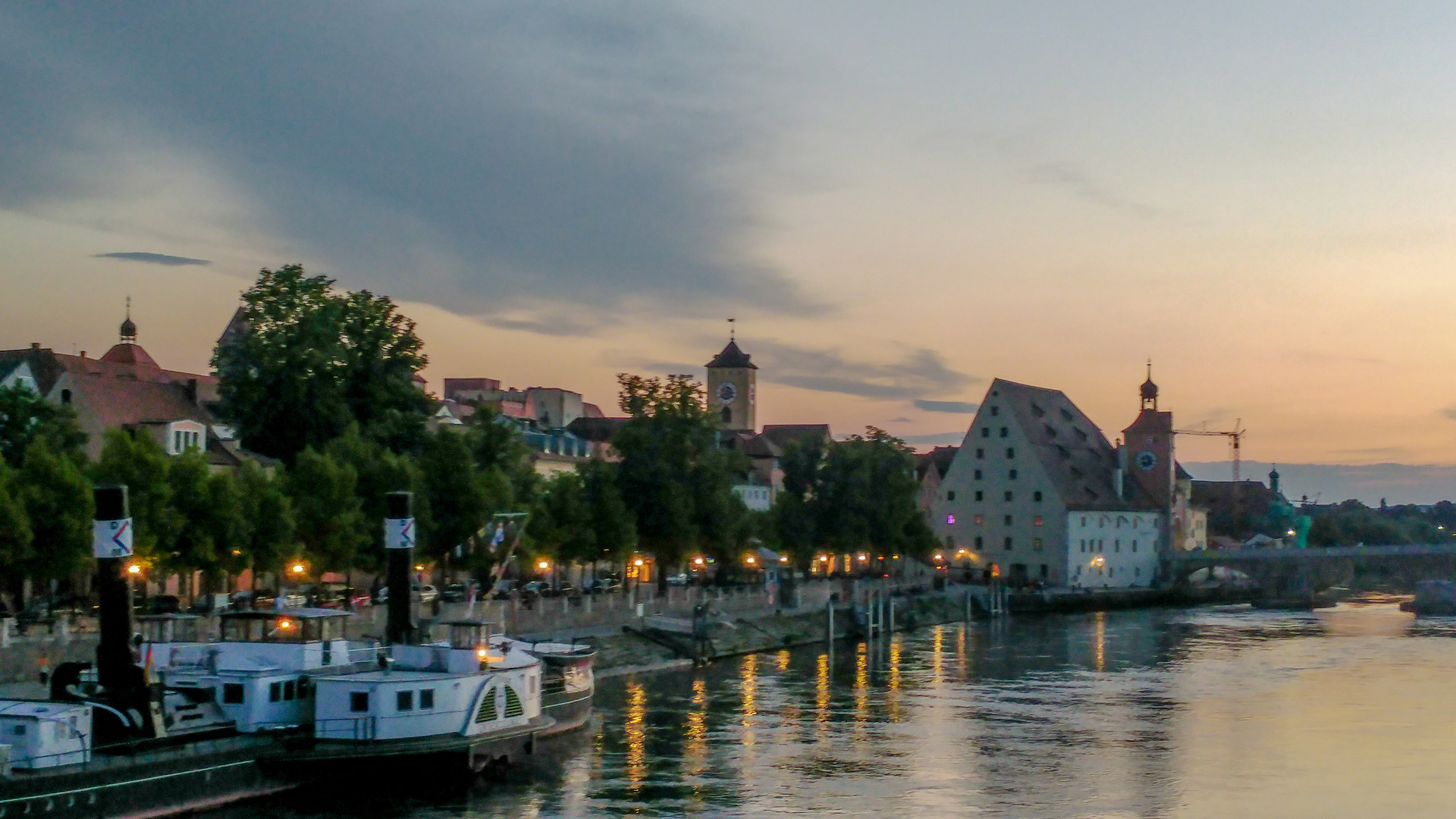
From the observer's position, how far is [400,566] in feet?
148

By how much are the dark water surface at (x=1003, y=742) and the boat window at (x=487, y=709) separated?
5.94 feet

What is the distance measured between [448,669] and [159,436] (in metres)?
34.3

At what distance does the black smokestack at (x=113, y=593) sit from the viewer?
33.4 m

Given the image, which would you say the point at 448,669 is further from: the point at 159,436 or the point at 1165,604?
the point at 1165,604

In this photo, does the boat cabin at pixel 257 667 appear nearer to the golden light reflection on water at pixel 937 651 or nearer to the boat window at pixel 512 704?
the boat window at pixel 512 704

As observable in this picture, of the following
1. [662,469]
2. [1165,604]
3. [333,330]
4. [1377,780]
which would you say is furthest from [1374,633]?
[333,330]

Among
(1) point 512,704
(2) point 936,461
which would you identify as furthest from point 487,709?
(2) point 936,461

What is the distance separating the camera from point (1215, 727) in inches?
1976

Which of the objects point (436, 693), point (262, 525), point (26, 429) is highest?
point (26, 429)

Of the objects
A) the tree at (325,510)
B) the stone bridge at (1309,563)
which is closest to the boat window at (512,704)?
the tree at (325,510)

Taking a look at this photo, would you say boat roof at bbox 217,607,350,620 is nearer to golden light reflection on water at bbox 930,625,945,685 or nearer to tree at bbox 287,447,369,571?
tree at bbox 287,447,369,571

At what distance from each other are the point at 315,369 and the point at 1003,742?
130 ft

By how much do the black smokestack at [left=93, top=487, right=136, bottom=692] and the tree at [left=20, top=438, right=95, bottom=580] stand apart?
48.4 feet

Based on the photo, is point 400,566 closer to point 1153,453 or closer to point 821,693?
point 821,693
